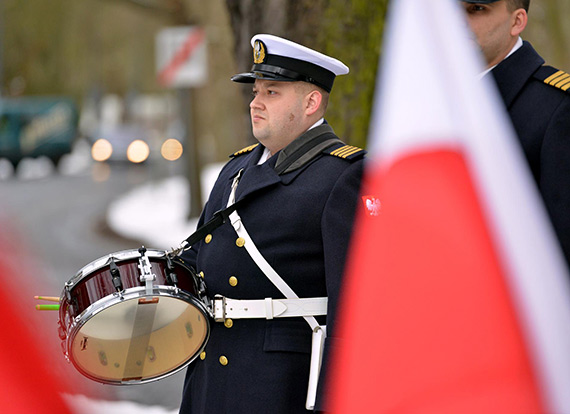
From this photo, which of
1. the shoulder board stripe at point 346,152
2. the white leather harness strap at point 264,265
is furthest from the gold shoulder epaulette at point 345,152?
the white leather harness strap at point 264,265

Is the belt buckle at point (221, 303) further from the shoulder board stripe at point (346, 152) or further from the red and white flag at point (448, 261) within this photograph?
the red and white flag at point (448, 261)

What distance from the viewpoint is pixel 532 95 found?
7.72 feet

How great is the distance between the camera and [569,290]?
3.85 feet

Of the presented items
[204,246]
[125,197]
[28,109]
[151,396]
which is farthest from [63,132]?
[204,246]

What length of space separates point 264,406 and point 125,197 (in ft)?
64.9

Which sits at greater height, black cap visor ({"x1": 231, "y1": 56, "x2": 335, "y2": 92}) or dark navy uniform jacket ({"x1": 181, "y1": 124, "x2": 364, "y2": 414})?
black cap visor ({"x1": 231, "y1": 56, "x2": 335, "y2": 92})

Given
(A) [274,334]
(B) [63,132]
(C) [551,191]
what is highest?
(C) [551,191]

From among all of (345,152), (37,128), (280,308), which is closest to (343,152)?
(345,152)

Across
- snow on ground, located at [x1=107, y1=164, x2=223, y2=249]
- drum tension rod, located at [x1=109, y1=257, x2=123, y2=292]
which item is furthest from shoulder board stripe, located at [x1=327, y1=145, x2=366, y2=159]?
snow on ground, located at [x1=107, y1=164, x2=223, y2=249]

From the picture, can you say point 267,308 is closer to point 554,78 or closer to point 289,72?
point 289,72

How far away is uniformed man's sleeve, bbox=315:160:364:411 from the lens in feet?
8.12

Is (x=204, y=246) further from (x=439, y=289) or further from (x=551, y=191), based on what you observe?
(x=439, y=289)

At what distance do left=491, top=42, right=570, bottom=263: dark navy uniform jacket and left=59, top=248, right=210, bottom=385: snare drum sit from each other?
105cm

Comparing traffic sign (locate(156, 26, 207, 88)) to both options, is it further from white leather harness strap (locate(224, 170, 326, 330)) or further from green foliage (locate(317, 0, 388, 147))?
white leather harness strap (locate(224, 170, 326, 330))
